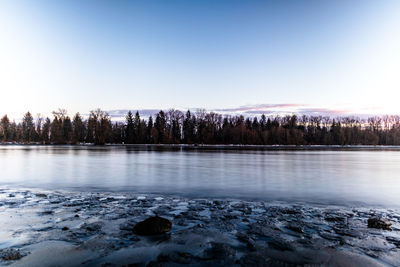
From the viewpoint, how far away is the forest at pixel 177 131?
112 metres

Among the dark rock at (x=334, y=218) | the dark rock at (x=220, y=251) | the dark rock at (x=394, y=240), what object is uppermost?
the dark rock at (x=220, y=251)

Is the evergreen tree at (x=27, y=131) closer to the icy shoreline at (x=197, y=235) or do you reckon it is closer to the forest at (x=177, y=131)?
the forest at (x=177, y=131)

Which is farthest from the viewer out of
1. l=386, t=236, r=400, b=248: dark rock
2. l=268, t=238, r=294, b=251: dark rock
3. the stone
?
l=386, t=236, r=400, b=248: dark rock

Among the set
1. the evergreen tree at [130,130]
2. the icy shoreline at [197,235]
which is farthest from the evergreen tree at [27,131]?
the icy shoreline at [197,235]

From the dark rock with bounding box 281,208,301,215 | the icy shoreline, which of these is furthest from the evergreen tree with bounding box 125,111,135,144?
the dark rock with bounding box 281,208,301,215

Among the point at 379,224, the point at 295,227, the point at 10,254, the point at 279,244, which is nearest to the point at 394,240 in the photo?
the point at 379,224

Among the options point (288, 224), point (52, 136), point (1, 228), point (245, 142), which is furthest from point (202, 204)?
point (52, 136)

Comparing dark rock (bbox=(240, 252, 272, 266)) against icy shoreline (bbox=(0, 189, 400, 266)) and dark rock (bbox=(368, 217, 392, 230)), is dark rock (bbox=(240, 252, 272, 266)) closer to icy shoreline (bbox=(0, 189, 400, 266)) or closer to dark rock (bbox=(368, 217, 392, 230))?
icy shoreline (bbox=(0, 189, 400, 266))

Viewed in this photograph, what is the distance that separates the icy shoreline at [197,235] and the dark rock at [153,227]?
181 mm

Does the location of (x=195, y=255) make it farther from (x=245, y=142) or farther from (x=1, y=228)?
(x=245, y=142)

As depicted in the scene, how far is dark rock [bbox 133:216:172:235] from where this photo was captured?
5.95 m

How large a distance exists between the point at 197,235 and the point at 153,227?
3.28 ft

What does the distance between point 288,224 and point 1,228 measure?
265 inches

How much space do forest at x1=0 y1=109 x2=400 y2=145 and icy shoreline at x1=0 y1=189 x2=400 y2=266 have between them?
103438mm
